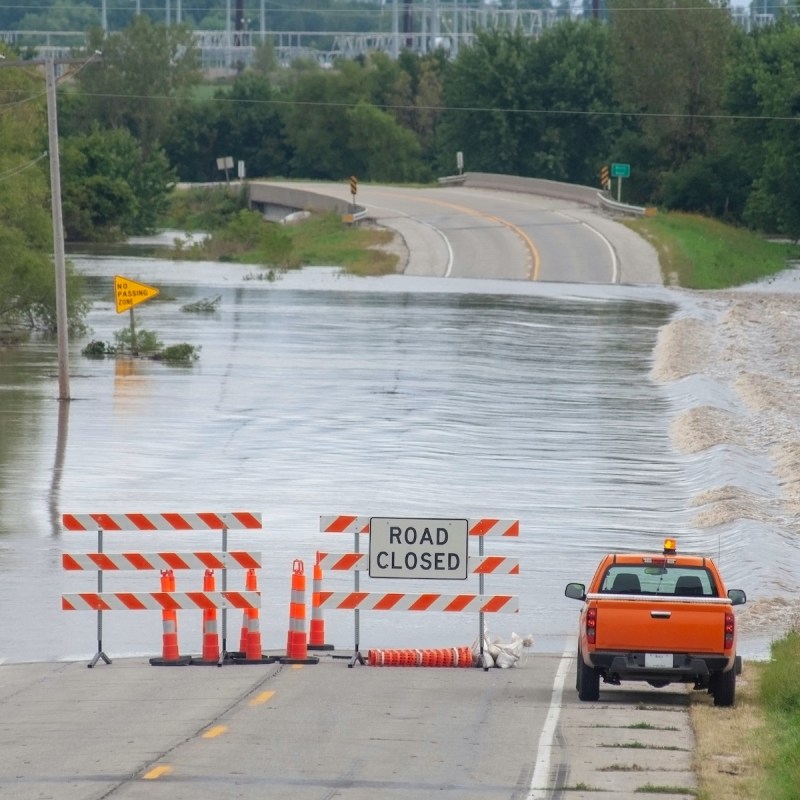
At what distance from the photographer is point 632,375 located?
41625 mm

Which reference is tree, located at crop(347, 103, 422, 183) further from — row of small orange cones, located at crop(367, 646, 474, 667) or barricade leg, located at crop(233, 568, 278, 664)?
barricade leg, located at crop(233, 568, 278, 664)

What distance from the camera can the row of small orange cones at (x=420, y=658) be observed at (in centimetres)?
1579

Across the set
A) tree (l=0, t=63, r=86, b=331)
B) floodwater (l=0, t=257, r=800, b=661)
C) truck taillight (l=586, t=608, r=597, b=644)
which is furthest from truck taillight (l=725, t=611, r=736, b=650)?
tree (l=0, t=63, r=86, b=331)

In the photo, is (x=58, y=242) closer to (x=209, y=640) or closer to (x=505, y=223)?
(x=209, y=640)

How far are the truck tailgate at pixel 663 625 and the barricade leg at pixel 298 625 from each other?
10.1ft

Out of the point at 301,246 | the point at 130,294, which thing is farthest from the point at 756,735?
the point at 301,246

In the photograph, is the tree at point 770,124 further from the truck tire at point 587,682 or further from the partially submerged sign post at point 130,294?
the truck tire at point 587,682

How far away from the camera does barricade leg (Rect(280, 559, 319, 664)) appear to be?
1555 cm

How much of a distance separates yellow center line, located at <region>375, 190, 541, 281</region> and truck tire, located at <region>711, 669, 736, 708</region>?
5501 cm

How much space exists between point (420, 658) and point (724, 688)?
10.6 ft

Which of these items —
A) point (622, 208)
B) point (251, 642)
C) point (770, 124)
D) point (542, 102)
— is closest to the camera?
point (251, 642)

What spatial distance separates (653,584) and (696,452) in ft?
52.2

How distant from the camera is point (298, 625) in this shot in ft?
51.2

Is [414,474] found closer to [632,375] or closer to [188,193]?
[632,375]
